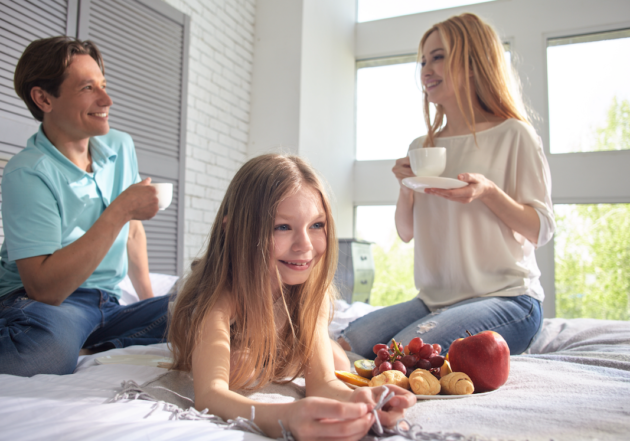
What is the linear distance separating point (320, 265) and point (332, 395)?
0.34 m

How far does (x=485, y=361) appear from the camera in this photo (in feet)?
3.25

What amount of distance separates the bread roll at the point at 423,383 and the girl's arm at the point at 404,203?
37.7 inches

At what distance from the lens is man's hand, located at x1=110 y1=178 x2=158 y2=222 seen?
4.85 ft

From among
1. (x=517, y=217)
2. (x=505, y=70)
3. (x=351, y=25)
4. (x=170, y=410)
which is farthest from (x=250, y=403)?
(x=351, y=25)

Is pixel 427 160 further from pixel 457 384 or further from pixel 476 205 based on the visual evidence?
pixel 457 384

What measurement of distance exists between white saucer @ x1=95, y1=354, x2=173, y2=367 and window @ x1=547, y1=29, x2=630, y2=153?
13.5 feet

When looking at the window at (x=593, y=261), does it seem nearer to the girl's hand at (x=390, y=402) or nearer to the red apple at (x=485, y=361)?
the red apple at (x=485, y=361)

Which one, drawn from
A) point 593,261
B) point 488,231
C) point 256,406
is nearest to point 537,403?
point 256,406

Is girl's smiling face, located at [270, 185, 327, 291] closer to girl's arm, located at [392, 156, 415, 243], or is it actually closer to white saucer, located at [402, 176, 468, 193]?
white saucer, located at [402, 176, 468, 193]

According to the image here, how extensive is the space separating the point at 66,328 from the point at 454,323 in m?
1.08

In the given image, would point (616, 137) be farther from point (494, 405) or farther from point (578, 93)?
point (494, 405)

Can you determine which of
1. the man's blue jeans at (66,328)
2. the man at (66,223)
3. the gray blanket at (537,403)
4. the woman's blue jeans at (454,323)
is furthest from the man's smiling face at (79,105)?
Answer: the woman's blue jeans at (454,323)

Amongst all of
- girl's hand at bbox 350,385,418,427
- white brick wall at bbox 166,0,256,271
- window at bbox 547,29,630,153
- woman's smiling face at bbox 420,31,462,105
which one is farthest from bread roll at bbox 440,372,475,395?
window at bbox 547,29,630,153

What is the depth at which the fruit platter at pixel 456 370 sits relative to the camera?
982mm
